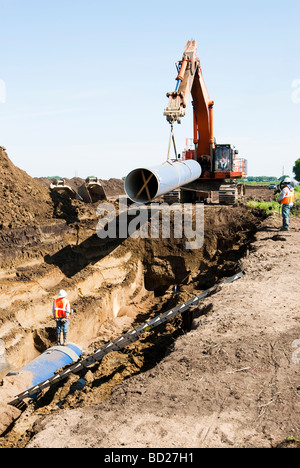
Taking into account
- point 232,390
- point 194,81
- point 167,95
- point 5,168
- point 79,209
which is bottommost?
point 232,390

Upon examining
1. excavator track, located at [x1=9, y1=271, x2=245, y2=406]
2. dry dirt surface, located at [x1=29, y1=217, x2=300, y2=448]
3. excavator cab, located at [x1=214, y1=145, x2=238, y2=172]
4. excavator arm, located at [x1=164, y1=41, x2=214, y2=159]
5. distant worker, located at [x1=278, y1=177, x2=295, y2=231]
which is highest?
excavator arm, located at [x1=164, y1=41, x2=214, y2=159]

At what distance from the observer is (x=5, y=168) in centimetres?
1351

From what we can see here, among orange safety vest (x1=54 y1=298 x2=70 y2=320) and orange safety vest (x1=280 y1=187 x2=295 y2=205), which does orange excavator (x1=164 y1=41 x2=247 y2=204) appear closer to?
orange safety vest (x1=280 y1=187 x2=295 y2=205)

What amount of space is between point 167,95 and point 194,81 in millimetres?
3878

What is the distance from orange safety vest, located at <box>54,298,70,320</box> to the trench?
95 cm

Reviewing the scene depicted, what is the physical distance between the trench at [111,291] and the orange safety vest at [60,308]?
95cm

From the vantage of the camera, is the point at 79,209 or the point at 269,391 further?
the point at 79,209

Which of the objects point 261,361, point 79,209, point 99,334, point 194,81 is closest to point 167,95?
point 194,81

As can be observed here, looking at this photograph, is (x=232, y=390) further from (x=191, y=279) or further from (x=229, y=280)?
(x=191, y=279)

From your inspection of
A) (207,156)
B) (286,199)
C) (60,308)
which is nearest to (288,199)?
(286,199)

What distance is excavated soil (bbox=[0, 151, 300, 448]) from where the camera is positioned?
427cm

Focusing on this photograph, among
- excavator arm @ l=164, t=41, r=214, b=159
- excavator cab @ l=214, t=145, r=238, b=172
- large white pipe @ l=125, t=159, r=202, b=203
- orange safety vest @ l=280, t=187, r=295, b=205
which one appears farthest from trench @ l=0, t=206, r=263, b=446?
excavator arm @ l=164, t=41, r=214, b=159

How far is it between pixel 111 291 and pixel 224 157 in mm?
8464

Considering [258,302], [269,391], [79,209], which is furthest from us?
[79,209]
